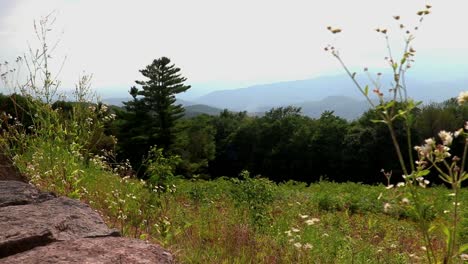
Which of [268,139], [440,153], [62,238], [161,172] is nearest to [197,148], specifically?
[268,139]

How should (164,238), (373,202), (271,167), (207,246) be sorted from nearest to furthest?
1. (164,238)
2. (207,246)
3. (373,202)
4. (271,167)

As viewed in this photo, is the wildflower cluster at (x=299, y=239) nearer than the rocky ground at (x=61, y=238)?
No

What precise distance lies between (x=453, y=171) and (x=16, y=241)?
2184 mm

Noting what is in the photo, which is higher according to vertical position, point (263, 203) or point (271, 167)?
point (263, 203)

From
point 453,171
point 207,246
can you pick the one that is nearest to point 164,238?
point 207,246

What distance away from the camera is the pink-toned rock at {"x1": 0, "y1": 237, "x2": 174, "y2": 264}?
2.14m

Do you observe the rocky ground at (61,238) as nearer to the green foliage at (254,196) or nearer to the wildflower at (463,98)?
the wildflower at (463,98)

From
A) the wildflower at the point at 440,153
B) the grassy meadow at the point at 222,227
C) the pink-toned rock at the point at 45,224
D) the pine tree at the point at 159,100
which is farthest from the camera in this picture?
the pine tree at the point at 159,100

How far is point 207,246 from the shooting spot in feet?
12.4

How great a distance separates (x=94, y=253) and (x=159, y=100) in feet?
108

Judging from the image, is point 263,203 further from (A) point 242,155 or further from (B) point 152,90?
(A) point 242,155

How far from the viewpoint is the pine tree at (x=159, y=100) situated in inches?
1359

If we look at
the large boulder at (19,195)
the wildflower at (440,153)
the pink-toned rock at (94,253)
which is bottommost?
the pink-toned rock at (94,253)

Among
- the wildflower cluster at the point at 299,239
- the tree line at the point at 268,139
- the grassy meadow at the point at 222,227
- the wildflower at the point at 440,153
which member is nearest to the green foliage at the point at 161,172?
the grassy meadow at the point at 222,227
